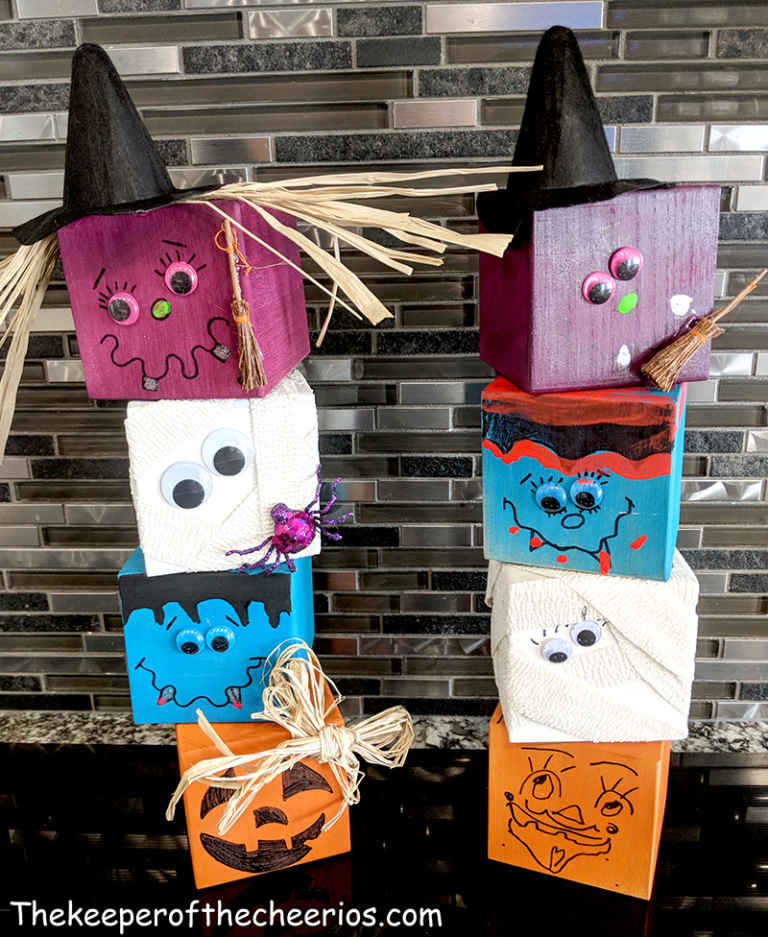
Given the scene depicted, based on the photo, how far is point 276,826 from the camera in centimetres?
111

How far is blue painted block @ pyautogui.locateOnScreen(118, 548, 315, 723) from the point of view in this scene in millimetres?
1099

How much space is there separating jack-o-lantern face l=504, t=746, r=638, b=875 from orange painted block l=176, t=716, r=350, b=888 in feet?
0.81

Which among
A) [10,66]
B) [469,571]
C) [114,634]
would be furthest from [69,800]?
[10,66]

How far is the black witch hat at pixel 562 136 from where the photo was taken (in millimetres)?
938

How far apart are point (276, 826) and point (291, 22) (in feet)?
3.66

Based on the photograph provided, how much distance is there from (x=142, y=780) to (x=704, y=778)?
0.89 m

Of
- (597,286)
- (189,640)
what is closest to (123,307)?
(189,640)

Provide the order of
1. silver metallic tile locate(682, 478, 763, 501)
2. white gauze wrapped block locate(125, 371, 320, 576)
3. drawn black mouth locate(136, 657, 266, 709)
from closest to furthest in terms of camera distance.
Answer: white gauze wrapped block locate(125, 371, 320, 576)
drawn black mouth locate(136, 657, 266, 709)
silver metallic tile locate(682, 478, 763, 501)

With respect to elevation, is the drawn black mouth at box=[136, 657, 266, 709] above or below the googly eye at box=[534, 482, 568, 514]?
below

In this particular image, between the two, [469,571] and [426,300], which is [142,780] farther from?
Result: [426,300]

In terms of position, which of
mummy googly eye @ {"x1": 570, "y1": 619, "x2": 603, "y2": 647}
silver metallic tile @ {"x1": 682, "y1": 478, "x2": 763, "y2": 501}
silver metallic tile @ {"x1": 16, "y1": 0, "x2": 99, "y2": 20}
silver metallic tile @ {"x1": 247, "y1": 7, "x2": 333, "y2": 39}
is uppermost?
silver metallic tile @ {"x1": 16, "y1": 0, "x2": 99, "y2": 20}

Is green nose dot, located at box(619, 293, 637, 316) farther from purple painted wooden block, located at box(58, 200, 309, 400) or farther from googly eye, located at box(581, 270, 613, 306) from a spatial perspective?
purple painted wooden block, located at box(58, 200, 309, 400)

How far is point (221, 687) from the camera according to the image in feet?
3.72

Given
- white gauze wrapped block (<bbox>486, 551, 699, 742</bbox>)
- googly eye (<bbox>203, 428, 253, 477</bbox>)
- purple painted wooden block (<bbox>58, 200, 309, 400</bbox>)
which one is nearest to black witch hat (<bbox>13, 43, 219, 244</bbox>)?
purple painted wooden block (<bbox>58, 200, 309, 400</bbox>)
